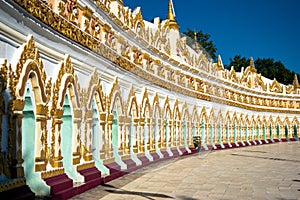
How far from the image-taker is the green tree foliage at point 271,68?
64.6 m

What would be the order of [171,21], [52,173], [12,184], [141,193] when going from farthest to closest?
[171,21] < [141,193] < [52,173] < [12,184]

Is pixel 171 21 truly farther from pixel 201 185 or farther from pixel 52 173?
pixel 52 173

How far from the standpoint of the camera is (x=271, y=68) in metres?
67.6

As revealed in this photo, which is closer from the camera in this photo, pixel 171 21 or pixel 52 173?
pixel 52 173

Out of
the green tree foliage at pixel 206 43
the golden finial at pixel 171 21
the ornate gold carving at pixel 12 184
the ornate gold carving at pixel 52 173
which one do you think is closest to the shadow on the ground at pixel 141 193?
the ornate gold carving at pixel 52 173

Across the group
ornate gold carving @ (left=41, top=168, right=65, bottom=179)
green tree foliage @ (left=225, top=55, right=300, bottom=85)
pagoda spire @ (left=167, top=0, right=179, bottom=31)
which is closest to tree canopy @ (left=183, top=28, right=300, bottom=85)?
green tree foliage @ (left=225, top=55, right=300, bottom=85)

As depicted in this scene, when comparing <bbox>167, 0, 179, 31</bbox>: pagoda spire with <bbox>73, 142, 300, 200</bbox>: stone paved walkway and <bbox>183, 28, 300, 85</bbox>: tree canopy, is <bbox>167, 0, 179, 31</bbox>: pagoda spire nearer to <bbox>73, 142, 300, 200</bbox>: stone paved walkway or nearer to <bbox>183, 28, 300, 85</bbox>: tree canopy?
<bbox>73, 142, 300, 200</bbox>: stone paved walkway

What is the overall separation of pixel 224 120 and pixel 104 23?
55.9ft

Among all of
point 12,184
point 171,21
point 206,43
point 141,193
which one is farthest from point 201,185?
point 206,43

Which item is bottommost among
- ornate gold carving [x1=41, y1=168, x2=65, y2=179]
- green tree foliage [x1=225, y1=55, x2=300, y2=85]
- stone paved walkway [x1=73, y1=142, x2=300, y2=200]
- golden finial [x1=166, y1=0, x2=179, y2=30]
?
stone paved walkway [x1=73, y1=142, x2=300, y2=200]

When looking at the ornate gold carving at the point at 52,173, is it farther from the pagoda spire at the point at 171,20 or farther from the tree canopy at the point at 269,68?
the tree canopy at the point at 269,68

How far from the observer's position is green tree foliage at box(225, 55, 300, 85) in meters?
64.6

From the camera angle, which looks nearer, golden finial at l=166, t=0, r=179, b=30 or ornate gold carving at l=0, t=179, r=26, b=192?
ornate gold carving at l=0, t=179, r=26, b=192

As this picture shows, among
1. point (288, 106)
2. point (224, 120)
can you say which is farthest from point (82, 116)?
point (288, 106)
